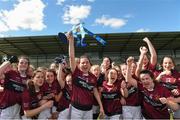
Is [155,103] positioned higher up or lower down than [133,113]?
higher up

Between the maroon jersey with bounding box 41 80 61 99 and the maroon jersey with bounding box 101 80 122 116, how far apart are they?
Answer: 1007 millimetres

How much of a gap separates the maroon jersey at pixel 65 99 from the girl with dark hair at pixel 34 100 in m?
0.46

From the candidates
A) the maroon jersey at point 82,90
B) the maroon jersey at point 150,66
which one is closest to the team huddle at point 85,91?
the maroon jersey at point 82,90

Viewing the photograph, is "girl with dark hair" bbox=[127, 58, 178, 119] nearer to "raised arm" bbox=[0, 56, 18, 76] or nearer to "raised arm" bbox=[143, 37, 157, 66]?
"raised arm" bbox=[143, 37, 157, 66]

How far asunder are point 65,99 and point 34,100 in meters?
0.78

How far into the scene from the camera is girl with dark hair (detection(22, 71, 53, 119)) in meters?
5.54

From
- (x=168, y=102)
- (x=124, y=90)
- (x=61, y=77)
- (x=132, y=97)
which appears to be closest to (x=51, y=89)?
(x=61, y=77)

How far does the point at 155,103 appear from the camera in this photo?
538cm

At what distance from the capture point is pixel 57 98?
20.5 feet

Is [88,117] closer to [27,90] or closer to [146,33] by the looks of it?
[27,90]

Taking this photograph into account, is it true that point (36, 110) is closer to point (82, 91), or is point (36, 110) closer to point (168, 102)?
point (82, 91)

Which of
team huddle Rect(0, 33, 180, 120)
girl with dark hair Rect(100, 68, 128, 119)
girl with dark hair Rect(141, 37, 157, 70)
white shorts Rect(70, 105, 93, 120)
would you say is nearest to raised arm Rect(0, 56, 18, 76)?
team huddle Rect(0, 33, 180, 120)

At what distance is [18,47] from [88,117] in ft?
79.7

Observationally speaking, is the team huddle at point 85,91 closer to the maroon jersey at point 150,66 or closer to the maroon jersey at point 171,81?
the maroon jersey at point 171,81
